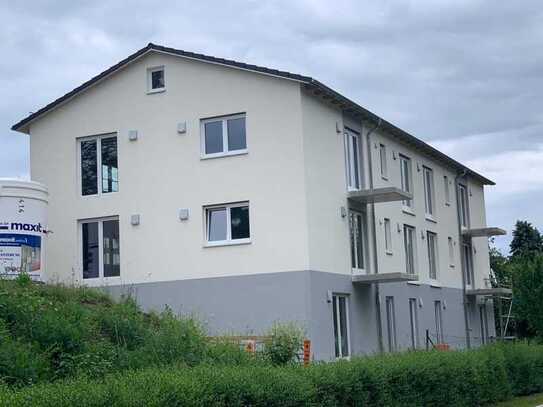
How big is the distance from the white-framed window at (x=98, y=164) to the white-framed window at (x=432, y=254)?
1340 cm

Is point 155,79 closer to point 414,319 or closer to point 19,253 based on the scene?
point 19,253

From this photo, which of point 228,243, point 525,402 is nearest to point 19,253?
point 228,243

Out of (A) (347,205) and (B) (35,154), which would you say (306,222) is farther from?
(B) (35,154)

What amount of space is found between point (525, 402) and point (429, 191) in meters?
14.0

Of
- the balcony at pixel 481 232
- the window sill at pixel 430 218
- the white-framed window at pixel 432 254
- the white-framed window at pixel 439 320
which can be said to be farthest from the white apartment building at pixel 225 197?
the balcony at pixel 481 232

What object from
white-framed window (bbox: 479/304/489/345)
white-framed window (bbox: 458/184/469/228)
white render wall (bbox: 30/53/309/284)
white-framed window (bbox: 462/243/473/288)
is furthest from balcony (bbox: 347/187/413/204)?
white-framed window (bbox: 479/304/489/345)

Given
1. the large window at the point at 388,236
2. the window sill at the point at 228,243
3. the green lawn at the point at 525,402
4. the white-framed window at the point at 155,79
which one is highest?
the white-framed window at the point at 155,79

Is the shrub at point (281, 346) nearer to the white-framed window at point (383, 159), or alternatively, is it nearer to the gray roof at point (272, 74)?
the gray roof at point (272, 74)

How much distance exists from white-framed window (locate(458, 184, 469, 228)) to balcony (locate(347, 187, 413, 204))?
12431 mm

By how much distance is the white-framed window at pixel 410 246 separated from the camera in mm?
32312

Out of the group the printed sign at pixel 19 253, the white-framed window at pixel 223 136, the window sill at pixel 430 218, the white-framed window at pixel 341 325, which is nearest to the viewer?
the printed sign at pixel 19 253

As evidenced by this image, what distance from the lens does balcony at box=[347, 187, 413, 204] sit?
26266mm

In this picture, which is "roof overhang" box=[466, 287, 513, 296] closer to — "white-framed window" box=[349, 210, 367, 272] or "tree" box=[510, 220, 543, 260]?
"white-framed window" box=[349, 210, 367, 272]

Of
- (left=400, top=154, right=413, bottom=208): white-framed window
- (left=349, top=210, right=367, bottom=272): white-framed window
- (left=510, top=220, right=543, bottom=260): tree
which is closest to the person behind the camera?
(left=349, top=210, right=367, bottom=272): white-framed window
